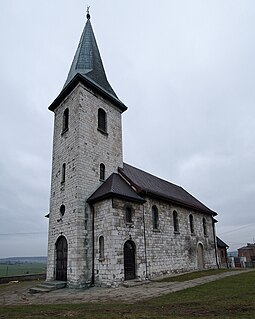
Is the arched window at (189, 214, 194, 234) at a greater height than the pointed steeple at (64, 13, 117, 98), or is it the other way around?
the pointed steeple at (64, 13, 117, 98)

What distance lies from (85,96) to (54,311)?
42.6 ft

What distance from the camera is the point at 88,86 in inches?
698

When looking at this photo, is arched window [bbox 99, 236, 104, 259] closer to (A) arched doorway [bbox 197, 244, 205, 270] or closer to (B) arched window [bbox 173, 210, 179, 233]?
(B) arched window [bbox 173, 210, 179, 233]

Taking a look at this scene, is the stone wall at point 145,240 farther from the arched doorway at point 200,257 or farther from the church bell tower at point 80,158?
the church bell tower at point 80,158

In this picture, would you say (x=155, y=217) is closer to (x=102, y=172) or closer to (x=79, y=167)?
(x=102, y=172)

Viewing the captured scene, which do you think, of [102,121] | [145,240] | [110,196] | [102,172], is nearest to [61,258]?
[110,196]

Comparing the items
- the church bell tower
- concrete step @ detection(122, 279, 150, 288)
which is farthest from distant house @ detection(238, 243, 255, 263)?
concrete step @ detection(122, 279, 150, 288)

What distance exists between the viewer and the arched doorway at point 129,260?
555 inches

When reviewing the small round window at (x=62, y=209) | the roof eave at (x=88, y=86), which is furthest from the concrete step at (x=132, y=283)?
the roof eave at (x=88, y=86)

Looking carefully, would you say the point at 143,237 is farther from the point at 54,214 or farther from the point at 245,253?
the point at 245,253

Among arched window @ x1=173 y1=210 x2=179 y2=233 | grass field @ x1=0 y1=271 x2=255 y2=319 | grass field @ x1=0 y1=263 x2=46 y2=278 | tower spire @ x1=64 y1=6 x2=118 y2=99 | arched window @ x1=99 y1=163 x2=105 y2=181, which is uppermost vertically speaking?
tower spire @ x1=64 y1=6 x2=118 y2=99

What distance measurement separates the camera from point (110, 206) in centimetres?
1405

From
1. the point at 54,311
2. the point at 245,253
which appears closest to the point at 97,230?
the point at 54,311

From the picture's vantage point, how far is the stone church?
13953 mm
